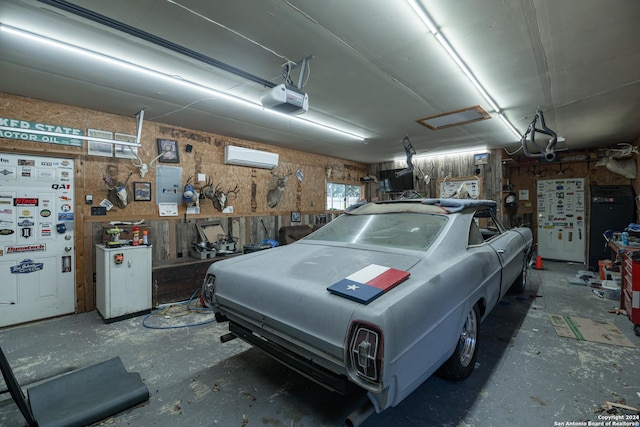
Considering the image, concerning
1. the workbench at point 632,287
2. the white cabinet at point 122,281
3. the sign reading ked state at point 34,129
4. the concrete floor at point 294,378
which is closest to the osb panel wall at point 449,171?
the workbench at point 632,287

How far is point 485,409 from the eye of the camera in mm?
1863

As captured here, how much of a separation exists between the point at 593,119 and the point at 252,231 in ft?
19.1

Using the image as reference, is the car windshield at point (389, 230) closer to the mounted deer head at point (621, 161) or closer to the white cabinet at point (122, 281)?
the white cabinet at point (122, 281)

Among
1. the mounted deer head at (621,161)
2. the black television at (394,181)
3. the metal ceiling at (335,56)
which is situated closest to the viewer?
the metal ceiling at (335,56)

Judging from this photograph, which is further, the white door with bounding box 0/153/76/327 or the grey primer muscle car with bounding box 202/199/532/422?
the white door with bounding box 0/153/76/327

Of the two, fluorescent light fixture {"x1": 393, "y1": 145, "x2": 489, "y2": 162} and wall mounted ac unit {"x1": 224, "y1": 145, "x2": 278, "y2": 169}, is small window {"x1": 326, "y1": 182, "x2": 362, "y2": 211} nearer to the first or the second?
fluorescent light fixture {"x1": 393, "y1": 145, "x2": 489, "y2": 162}

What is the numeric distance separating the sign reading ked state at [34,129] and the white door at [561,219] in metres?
9.53

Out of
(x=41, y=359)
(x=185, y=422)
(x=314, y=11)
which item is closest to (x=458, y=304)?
(x=185, y=422)

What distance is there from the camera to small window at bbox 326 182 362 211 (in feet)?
24.4

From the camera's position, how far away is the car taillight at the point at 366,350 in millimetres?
1260

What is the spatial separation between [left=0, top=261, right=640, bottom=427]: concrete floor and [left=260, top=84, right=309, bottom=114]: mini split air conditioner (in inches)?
85.9

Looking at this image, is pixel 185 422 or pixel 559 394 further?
pixel 559 394

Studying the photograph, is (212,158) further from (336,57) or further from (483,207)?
Result: (483,207)

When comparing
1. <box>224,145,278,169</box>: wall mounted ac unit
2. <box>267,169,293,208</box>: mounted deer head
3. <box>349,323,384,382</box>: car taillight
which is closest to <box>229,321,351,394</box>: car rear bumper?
<box>349,323,384,382</box>: car taillight
